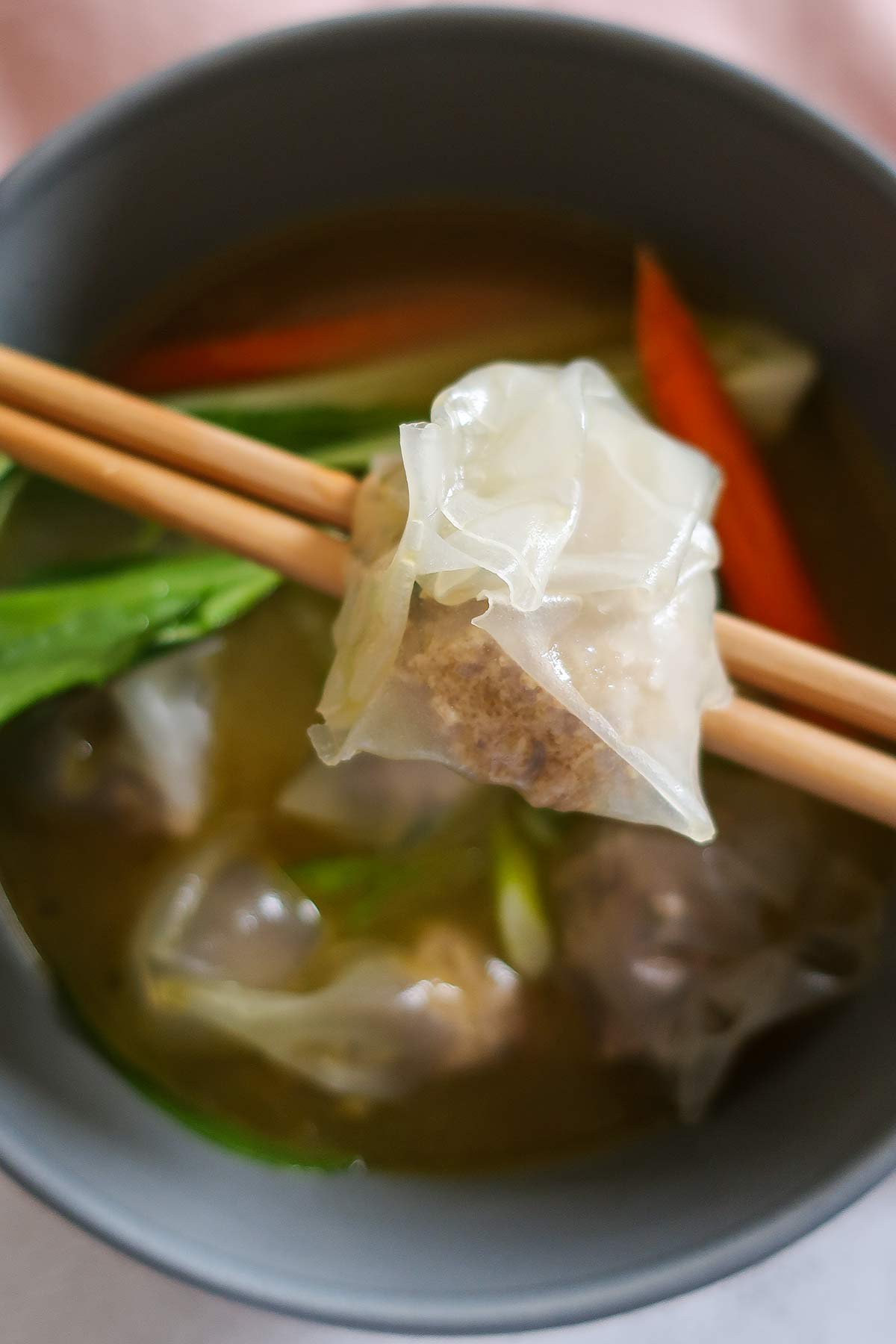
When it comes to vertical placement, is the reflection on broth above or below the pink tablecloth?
below

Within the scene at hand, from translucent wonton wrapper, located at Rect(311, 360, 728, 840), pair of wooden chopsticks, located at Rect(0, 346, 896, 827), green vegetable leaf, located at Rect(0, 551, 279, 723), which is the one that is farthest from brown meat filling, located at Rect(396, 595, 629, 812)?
green vegetable leaf, located at Rect(0, 551, 279, 723)

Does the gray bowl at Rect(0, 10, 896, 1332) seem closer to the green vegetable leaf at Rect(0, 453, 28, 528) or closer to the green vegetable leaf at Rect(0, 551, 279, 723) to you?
the green vegetable leaf at Rect(0, 453, 28, 528)

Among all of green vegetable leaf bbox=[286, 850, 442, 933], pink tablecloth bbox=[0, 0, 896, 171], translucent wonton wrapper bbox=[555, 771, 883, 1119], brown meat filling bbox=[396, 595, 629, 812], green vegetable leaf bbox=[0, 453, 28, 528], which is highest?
pink tablecloth bbox=[0, 0, 896, 171]

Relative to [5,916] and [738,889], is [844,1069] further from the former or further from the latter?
[5,916]

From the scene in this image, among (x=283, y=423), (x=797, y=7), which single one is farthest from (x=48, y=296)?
(x=797, y=7)

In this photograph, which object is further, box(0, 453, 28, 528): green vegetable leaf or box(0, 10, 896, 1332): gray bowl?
box(0, 453, 28, 528): green vegetable leaf

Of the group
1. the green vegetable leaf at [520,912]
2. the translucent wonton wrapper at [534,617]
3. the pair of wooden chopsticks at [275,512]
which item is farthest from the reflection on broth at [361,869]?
the translucent wonton wrapper at [534,617]

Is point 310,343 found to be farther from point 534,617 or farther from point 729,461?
point 534,617
